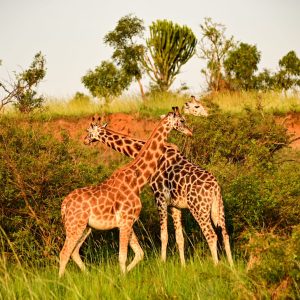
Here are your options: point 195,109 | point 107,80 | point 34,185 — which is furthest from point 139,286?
point 107,80

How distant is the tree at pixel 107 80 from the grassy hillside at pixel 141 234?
69.2 feet

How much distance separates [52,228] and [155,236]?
260cm

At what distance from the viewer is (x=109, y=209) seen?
30.2 feet

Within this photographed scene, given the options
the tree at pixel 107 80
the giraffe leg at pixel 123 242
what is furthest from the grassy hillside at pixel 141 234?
the tree at pixel 107 80

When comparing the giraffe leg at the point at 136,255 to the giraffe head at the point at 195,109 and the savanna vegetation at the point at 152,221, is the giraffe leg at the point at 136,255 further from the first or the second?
the giraffe head at the point at 195,109

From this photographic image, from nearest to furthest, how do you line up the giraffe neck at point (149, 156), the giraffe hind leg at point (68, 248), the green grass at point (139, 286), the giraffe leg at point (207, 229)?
1. the green grass at point (139, 286)
2. the giraffe hind leg at point (68, 248)
3. the giraffe neck at point (149, 156)
4. the giraffe leg at point (207, 229)

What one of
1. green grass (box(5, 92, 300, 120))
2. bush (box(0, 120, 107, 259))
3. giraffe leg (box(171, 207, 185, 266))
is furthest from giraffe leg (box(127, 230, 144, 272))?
green grass (box(5, 92, 300, 120))

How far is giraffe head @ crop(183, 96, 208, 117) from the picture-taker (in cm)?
1728

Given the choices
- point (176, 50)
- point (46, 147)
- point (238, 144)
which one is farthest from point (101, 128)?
point (176, 50)

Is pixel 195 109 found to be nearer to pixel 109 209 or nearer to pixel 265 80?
pixel 109 209

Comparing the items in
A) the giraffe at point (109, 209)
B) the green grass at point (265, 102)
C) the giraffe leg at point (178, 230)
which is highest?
the giraffe at point (109, 209)

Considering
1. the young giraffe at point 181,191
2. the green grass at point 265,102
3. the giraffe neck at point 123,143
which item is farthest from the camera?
the green grass at point 265,102

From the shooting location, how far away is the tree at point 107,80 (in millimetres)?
37281

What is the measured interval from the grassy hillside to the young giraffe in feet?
1.23
